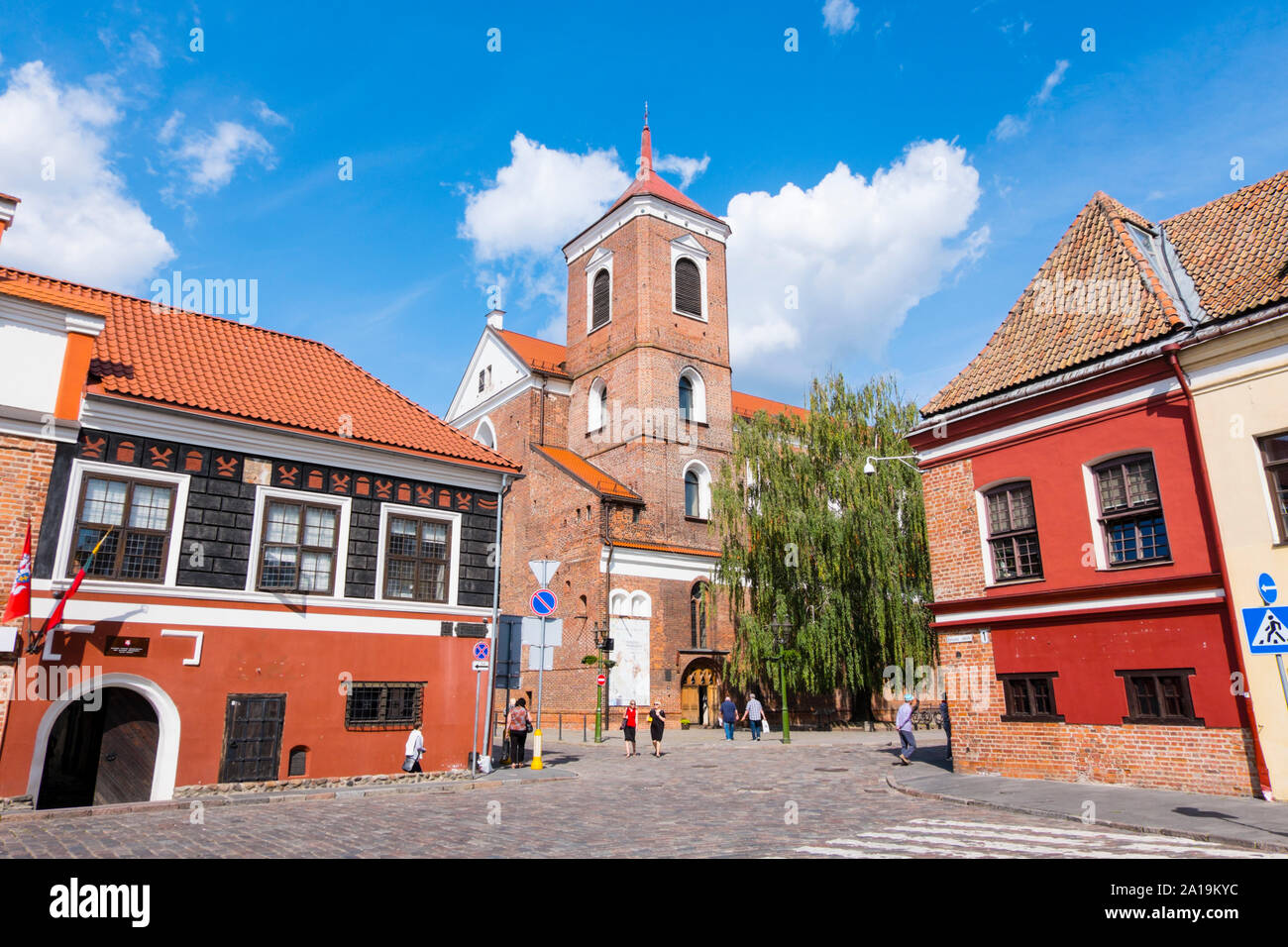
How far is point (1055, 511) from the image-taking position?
48.0 feet

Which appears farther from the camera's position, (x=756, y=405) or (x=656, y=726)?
(x=756, y=405)

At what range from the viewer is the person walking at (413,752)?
1614cm

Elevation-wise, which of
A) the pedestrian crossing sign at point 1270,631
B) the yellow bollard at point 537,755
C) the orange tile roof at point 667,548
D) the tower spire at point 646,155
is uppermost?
the tower spire at point 646,155

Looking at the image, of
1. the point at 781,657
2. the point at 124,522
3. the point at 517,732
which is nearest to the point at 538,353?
the point at 781,657

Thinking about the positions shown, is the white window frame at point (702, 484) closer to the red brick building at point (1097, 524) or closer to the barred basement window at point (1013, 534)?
the red brick building at point (1097, 524)

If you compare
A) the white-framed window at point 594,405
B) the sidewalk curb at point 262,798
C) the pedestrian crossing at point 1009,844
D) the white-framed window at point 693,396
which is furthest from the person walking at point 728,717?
the pedestrian crossing at point 1009,844

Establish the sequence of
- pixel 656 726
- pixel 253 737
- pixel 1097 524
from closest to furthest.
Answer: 1. pixel 1097 524
2. pixel 253 737
3. pixel 656 726

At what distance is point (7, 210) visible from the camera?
1306 cm

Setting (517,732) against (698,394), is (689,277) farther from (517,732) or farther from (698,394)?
(517,732)

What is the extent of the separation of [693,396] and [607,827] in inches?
1190

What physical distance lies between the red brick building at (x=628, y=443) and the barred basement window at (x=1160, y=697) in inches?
796

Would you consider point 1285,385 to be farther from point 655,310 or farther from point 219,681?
point 655,310

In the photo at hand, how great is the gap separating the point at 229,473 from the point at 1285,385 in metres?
16.8
